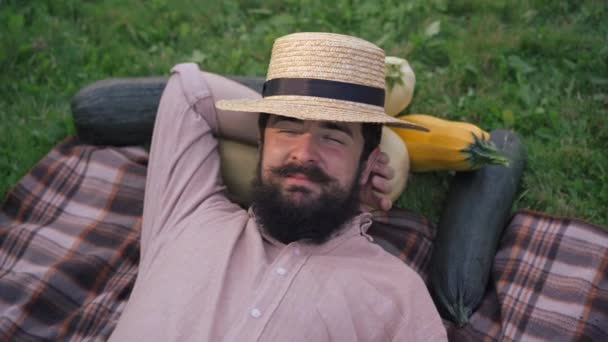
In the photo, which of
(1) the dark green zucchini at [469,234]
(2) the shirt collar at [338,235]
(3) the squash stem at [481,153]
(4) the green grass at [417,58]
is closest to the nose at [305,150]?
(2) the shirt collar at [338,235]

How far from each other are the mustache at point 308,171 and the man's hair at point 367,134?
35cm

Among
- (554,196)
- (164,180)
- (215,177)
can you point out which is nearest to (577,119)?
(554,196)

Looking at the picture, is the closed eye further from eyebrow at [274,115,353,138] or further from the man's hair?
the man's hair

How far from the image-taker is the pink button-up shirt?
2.71 meters

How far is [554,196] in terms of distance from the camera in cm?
408

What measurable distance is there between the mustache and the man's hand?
0.60 meters

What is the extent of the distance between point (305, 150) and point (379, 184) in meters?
0.76

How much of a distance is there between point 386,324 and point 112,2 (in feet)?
14.4

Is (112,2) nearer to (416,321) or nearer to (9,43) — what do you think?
(9,43)

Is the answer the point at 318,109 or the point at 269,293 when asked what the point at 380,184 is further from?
the point at 269,293

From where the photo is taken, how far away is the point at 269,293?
9.06 ft

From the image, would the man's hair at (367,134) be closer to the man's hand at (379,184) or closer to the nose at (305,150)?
the man's hand at (379,184)

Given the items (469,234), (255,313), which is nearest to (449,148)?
(469,234)

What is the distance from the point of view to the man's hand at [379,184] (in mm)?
3561
